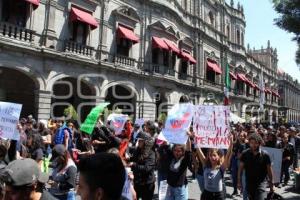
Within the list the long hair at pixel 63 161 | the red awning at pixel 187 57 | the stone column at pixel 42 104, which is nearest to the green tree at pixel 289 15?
the long hair at pixel 63 161

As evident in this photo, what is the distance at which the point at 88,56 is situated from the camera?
60.0ft

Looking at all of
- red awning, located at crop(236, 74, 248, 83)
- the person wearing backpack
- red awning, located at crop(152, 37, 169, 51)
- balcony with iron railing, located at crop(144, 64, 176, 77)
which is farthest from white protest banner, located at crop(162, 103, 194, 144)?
red awning, located at crop(236, 74, 248, 83)

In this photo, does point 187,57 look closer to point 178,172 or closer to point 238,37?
point 238,37

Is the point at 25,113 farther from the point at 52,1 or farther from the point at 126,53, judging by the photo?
the point at 126,53

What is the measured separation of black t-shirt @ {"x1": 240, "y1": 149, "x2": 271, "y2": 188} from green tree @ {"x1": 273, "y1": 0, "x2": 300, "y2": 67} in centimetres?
752

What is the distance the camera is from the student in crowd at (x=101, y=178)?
6.55 ft

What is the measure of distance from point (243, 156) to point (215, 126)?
68 cm

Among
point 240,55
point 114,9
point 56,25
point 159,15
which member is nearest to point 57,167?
point 56,25

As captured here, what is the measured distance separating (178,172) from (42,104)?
11503mm

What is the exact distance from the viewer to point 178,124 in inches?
244

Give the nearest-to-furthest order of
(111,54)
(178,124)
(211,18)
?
(178,124)
(111,54)
(211,18)

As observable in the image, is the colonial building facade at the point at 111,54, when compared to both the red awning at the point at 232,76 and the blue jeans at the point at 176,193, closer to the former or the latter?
the red awning at the point at 232,76

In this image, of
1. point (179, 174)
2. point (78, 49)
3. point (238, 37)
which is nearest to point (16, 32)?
point (78, 49)

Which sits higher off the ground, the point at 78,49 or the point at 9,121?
the point at 78,49
